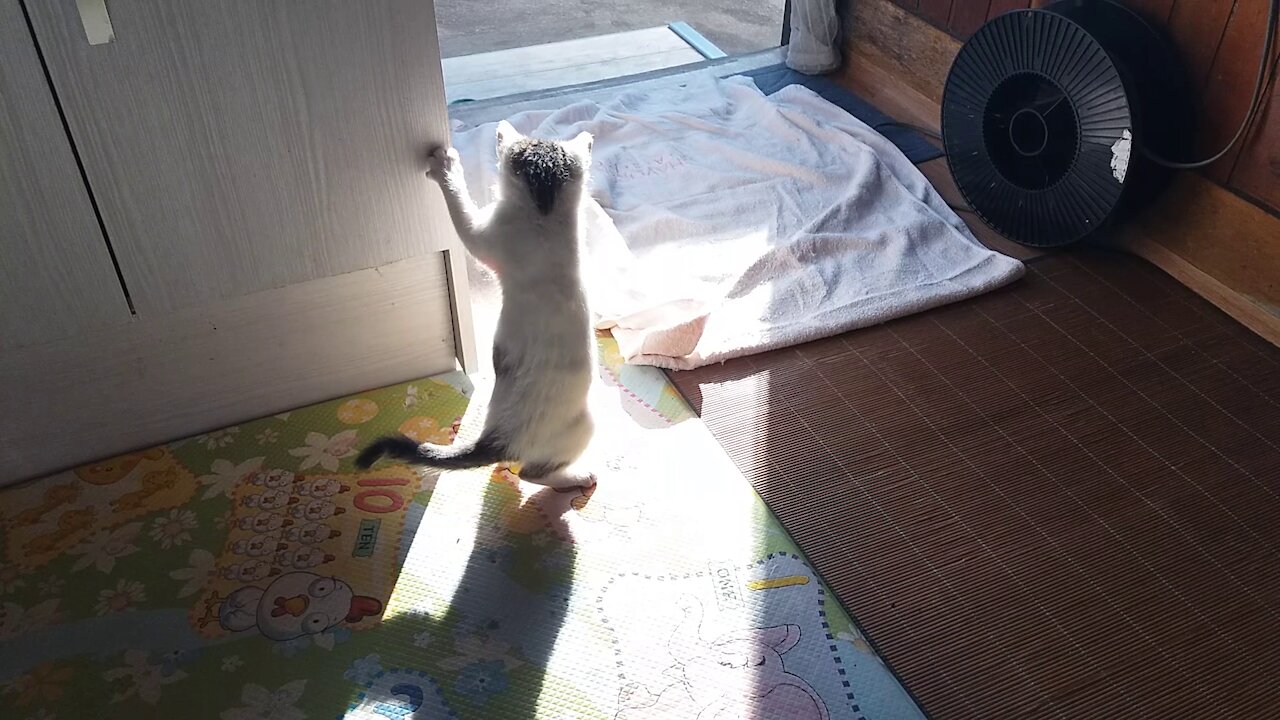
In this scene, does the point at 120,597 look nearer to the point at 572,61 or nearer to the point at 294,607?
the point at 294,607

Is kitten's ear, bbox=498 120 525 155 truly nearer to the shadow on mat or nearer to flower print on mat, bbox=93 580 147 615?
the shadow on mat

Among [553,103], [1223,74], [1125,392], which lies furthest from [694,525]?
[553,103]

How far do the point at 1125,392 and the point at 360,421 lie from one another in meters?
1.31

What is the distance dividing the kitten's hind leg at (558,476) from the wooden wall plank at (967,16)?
1.54m

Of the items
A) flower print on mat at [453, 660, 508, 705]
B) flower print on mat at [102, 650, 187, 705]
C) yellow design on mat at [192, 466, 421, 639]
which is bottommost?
flower print on mat at [453, 660, 508, 705]

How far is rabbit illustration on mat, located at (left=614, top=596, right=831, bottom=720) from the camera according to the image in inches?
45.7

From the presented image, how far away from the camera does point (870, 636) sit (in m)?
1.25

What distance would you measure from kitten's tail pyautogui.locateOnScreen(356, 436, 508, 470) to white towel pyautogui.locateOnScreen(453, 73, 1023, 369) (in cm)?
41

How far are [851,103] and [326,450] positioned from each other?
172 cm

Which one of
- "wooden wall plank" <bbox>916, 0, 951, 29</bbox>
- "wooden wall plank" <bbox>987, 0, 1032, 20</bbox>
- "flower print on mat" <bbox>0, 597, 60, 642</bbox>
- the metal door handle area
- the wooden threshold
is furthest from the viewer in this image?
the wooden threshold

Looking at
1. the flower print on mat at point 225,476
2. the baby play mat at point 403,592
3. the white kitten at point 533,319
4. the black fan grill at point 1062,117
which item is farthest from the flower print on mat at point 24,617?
the black fan grill at point 1062,117

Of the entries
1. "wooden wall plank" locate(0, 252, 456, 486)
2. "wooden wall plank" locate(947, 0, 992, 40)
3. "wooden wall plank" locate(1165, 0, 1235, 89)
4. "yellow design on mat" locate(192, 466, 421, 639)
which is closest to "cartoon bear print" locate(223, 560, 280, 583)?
"yellow design on mat" locate(192, 466, 421, 639)

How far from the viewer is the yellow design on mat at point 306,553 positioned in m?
1.25

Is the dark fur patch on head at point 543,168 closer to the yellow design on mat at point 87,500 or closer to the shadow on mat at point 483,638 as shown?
the shadow on mat at point 483,638
